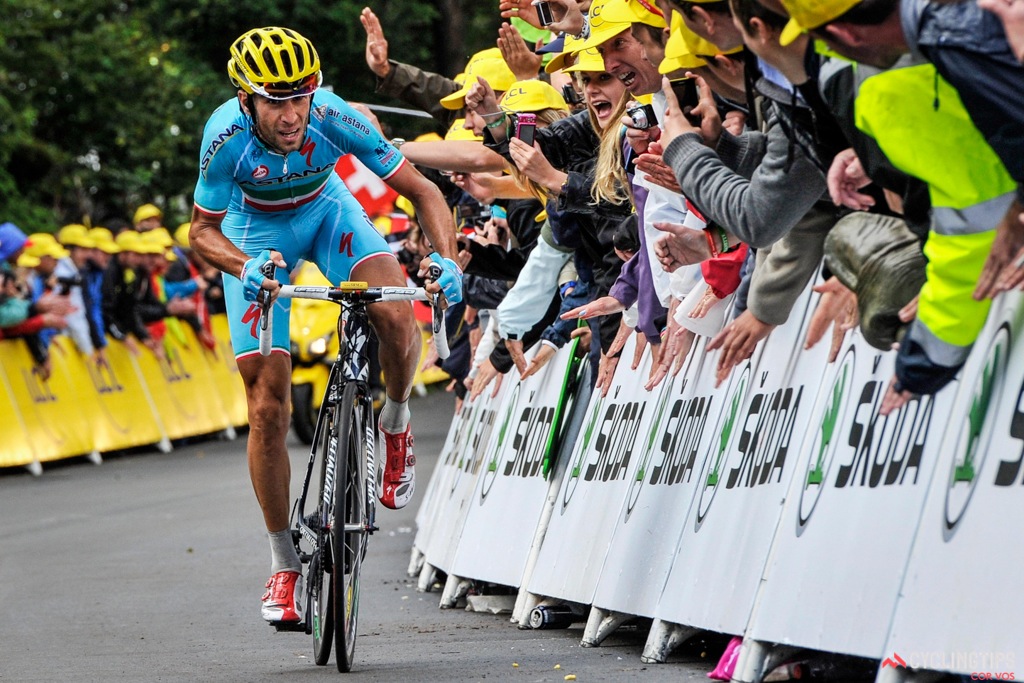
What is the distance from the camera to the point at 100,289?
23.5 meters

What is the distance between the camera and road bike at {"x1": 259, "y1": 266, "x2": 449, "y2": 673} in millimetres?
7086

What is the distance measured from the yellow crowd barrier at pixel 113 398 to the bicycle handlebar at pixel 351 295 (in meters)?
13.8

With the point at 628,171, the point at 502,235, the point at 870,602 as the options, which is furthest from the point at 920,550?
the point at 502,235

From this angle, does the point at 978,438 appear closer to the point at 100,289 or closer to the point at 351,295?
the point at 351,295

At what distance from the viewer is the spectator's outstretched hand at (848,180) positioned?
4699 millimetres

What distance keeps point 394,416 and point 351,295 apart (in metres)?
1.15

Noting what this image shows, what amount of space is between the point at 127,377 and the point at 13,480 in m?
3.49

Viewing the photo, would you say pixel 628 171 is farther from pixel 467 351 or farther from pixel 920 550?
pixel 467 351

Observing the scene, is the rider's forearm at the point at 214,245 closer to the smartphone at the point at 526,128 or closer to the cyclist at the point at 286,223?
the cyclist at the point at 286,223

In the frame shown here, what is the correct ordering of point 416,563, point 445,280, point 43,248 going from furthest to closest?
point 43,248 < point 416,563 < point 445,280

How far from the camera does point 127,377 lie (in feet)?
76.7

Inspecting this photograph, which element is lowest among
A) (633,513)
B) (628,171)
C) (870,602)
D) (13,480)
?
(13,480)

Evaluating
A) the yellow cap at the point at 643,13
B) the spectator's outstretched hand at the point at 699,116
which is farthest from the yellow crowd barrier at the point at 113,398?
the spectator's outstretched hand at the point at 699,116

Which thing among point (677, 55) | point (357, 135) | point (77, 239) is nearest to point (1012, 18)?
point (677, 55)
